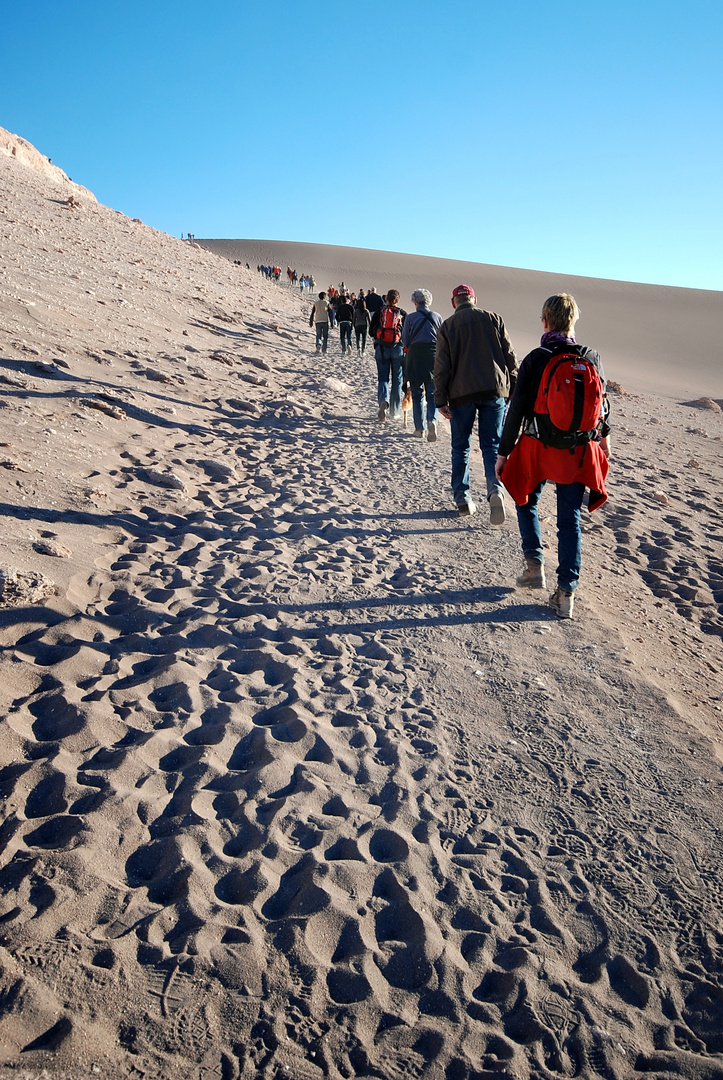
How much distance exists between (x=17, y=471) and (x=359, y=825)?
402cm

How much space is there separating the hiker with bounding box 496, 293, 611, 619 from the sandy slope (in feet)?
2.15

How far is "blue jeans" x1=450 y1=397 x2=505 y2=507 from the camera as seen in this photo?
5318mm

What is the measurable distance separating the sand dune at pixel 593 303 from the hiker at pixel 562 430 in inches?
919

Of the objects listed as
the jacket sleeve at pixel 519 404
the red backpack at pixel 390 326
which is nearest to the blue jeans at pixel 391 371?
the red backpack at pixel 390 326

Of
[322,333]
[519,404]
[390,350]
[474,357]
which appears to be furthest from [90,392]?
[322,333]

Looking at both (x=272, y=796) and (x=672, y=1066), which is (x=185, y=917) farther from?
(x=672, y=1066)

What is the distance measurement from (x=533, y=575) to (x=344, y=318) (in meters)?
15.6

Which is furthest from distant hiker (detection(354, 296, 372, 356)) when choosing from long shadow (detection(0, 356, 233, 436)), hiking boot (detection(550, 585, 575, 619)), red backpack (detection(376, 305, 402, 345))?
hiking boot (detection(550, 585, 575, 619))

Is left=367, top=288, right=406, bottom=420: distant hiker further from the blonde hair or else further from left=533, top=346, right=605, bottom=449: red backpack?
left=533, top=346, right=605, bottom=449: red backpack

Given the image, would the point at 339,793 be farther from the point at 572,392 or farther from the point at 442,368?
the point at 442,368

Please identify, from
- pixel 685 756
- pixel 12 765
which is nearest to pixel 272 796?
pixel 12 765

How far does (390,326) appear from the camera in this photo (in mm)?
8914

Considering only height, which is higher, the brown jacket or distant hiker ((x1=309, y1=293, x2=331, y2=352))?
distant hiker ((x1=309, y1=293, x2=331, y2=352))

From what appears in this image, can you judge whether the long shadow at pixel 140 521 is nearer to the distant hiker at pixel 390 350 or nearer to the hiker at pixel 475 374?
the hiker at pixel 475 374
